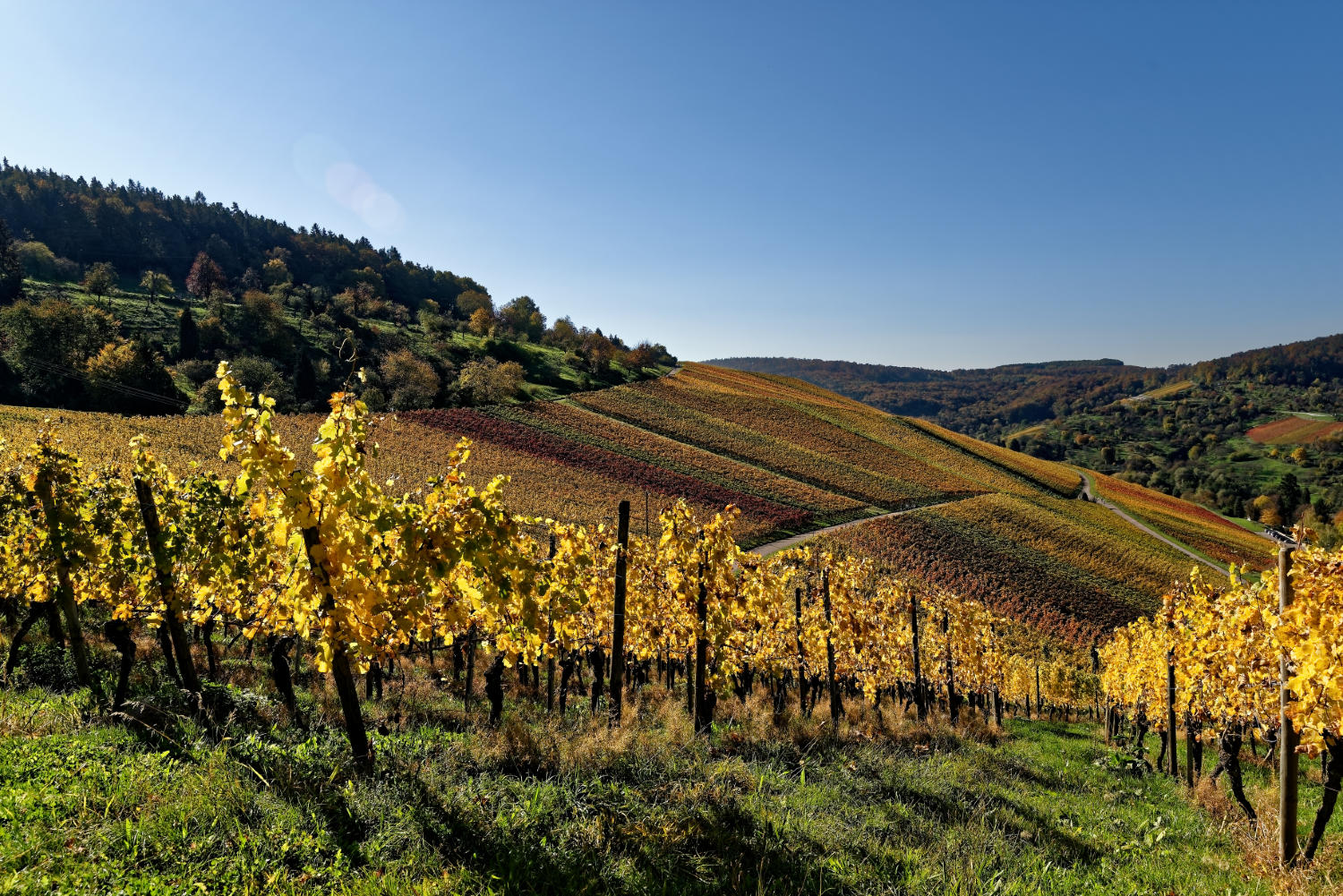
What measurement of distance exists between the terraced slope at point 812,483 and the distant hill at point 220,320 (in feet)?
24.1

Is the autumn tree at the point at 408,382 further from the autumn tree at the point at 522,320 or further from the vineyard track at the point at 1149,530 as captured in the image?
the vineyard track at the point at 1149,530

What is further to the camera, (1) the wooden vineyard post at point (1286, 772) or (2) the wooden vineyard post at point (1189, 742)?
(2) the wooden vineyard post at point (1189, 742)

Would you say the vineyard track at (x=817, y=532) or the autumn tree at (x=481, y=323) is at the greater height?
the autumn tree at (x=481, y=323)

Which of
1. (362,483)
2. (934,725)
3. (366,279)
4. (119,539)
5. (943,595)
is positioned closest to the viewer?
(362,483)

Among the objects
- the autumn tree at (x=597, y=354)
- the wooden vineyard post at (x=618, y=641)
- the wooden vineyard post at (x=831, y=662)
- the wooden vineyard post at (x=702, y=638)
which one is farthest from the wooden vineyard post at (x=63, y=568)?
the autumn tree at (x=597, y=354)

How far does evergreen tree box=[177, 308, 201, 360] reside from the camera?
7675cm

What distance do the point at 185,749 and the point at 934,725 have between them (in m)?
14.8

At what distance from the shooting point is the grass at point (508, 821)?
3986mm

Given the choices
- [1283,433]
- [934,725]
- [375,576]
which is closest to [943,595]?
[934,725]

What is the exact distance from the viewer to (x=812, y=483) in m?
62.9

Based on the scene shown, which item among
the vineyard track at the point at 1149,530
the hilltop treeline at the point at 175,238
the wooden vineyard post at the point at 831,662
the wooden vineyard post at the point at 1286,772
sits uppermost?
the hilltop treeline at the point at 175,238

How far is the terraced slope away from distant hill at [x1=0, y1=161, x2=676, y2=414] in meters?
7.35

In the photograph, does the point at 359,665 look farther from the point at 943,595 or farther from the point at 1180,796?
the point at 943,595

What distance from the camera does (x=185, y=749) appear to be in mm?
5777
